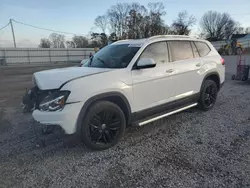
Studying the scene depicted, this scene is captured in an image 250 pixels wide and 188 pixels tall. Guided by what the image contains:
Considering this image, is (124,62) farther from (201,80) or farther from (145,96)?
(201,80)

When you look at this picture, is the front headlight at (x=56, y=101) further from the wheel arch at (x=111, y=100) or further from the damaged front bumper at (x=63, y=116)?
the wheel arch at (x=111, y=100)

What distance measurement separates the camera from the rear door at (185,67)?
15.3 feet

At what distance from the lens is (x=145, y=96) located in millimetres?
4086

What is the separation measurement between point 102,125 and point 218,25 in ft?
287

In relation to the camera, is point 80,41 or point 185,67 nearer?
point 185,67

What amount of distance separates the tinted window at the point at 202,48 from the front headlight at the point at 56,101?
354cm

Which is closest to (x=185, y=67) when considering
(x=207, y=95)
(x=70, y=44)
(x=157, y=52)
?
(x=157, y=52)

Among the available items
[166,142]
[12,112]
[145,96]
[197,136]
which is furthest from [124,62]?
[12,112]

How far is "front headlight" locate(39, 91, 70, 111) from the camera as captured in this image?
3219 mm

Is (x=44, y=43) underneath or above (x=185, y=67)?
above

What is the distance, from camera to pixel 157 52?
14.5ft

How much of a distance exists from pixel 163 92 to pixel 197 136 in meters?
1.03

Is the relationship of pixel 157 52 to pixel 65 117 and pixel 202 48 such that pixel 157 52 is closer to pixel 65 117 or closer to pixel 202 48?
pixel 202 48

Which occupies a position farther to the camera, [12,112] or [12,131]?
[12,112]
